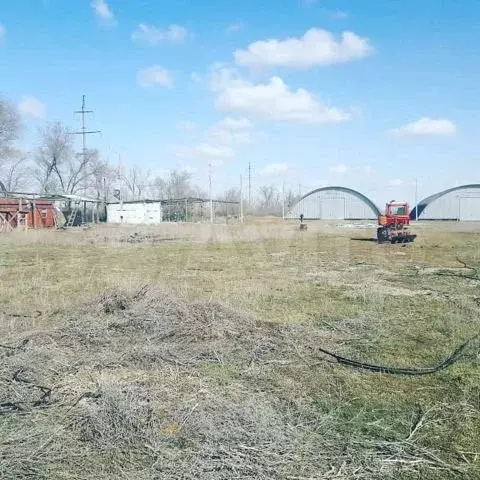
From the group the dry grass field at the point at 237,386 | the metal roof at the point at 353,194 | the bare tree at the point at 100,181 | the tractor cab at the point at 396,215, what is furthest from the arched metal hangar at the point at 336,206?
the dry grass field at the point at 237,386

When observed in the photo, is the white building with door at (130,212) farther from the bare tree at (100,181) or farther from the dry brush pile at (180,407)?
the dry brush pile at (180,407)

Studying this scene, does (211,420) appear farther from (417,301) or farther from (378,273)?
(378,273)

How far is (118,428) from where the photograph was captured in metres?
3.23

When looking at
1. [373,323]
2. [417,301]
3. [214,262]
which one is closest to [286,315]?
[373,323]

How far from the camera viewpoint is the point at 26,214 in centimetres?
3039

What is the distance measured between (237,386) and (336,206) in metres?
61.3

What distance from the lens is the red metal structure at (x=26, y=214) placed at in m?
29.2

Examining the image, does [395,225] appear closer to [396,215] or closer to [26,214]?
[396,215]

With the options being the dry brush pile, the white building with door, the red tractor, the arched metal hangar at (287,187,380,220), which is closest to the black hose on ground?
the dry brush pile

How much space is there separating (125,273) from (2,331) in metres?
5.94

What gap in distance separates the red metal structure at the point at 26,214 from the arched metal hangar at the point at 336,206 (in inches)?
1473

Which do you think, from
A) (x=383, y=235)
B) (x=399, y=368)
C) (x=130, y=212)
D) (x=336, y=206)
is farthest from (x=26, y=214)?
(x=336, y=206)

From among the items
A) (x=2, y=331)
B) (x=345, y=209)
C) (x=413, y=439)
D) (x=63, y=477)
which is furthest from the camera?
(x=345, y=209)

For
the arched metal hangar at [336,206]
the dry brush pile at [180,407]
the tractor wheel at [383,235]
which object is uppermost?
the arched metal hangar at [336,206]
